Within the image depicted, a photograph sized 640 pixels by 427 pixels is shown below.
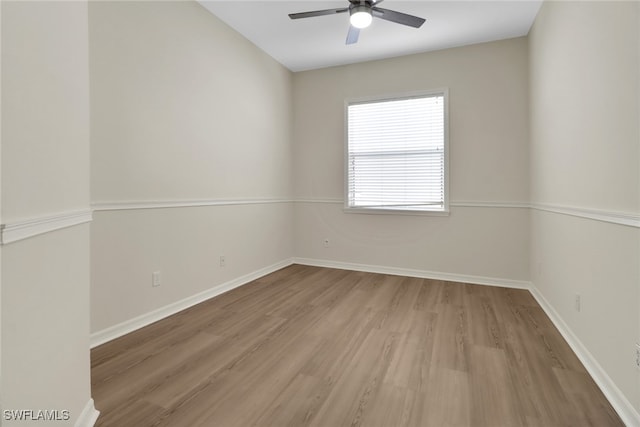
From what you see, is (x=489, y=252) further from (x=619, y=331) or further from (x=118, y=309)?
(x=118, y=309)

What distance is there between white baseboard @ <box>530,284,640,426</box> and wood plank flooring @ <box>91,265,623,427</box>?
A: 0.04 metres

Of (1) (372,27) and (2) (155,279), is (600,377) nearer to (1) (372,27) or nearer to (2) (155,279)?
(2) (155,279)

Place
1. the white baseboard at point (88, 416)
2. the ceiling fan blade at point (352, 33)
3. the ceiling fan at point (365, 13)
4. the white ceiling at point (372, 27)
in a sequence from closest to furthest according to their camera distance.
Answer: the white baseboard at point (88, 416)
the ceiling fan at point (365, 13)
the ceiling fan blade at point (352, 33)
the white ceiling at point (372, 27)

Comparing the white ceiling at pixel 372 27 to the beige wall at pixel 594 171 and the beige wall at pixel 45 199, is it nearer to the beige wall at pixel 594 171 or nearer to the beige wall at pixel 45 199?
the beige wall at pixel 594 171

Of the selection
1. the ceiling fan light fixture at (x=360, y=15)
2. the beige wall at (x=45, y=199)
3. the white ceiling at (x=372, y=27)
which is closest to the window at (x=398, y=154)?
the white ceiling at (x=372, y=27)

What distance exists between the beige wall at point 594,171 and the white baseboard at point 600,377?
4 centimetres

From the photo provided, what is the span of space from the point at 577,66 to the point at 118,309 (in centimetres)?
351

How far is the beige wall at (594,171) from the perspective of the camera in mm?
1466

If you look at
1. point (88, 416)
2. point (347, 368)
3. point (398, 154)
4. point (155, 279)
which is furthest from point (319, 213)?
point (88, 416)

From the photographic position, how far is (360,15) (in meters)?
A: 2.54

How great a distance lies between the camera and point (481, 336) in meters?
2.30

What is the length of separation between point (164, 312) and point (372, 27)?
334 centimetres

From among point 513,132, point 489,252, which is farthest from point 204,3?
point 489,252

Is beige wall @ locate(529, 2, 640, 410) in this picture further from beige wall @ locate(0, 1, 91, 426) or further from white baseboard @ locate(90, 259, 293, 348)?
white baseboard @ locate(90, 259, 293, 348)
